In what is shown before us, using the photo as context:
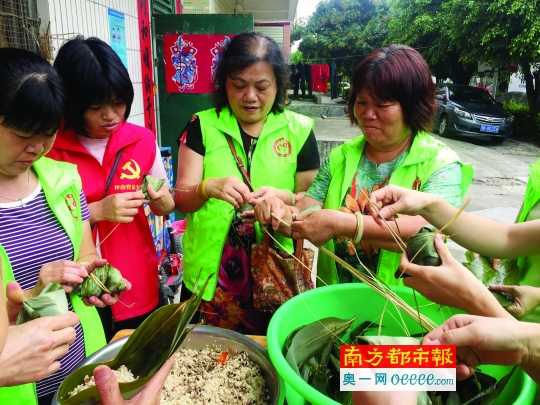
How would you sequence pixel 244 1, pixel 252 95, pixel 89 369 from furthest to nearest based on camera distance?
pixel 244 1 < pixel 252 95 < pixel 89 369

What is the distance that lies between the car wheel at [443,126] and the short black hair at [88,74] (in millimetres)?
13959

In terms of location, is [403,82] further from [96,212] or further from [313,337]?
[96,212]

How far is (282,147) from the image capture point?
2.11 meters

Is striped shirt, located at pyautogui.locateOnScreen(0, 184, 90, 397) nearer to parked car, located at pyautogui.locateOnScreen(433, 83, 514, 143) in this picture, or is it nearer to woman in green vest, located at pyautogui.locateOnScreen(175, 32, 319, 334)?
woman in green vest, located at pyautogui.locateOnScreen(175, 32, 319, 334)

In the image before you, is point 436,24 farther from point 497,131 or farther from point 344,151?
point 344,151

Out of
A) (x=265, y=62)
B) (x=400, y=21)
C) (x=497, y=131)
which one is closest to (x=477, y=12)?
(x=497, y=131)

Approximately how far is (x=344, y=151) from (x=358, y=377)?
4.06 feet

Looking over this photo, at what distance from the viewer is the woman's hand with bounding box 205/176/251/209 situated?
183 centimetres

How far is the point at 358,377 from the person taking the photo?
2.97 ft

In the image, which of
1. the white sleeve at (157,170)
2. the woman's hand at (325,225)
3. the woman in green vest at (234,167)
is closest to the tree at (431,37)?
the woman in green vest at (234,167)

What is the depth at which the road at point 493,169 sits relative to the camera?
6958 mm

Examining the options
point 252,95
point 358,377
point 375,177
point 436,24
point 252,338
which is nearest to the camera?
point 358,377

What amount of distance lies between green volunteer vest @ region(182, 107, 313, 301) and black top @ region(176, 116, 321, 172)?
0.03m

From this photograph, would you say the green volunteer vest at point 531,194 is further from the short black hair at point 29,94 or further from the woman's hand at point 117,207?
the short black hair at point 29,94
